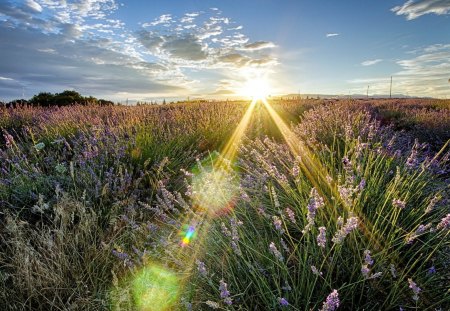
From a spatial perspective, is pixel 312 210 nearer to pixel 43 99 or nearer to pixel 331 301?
pixel 331 301

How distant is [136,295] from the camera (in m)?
2.15

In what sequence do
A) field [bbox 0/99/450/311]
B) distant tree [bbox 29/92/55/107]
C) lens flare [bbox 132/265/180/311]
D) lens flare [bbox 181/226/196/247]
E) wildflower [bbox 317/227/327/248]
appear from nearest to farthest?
wildflower [bbox 317/227/327/248] < field [bbox 0/99/450/311] < lens flare [bbox 132/265/180/311] < lens flare [bbox 181/226/196/247] < distant tree [bbox 29/92/55/107]

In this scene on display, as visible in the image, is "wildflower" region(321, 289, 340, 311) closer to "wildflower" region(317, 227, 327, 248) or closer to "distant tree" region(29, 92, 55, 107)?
"wildflower" region(317, 227, 327, 248)

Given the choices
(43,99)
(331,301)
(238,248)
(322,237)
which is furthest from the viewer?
(43,99)

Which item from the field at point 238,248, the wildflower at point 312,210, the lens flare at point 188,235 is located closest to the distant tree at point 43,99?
the field at point 238,248

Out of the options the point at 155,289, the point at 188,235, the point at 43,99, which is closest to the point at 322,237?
the point at 155,289

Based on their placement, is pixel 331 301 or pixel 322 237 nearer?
pixel 331 301

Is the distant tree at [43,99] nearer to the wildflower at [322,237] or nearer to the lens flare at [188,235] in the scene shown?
the lens flare at [188,235]

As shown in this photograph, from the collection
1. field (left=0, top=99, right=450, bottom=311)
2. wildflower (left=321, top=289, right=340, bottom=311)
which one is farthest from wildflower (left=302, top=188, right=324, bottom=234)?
wildflower (left=321, top=289, right=340, bottom=311)

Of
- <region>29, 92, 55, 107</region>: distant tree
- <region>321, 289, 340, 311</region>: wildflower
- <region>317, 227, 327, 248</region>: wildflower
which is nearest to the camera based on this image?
<region>321, 289, 340, 311</region>: wildflower

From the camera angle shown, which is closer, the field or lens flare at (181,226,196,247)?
the field

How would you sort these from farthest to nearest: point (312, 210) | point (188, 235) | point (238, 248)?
point (188, 235)
point (238, 248)
point (312, 210)

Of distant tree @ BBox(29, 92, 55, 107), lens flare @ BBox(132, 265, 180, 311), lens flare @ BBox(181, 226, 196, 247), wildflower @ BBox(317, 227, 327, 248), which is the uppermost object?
distant tree @ BBox(29, 92, 55, 107)

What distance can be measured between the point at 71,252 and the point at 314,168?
7.46 feet
